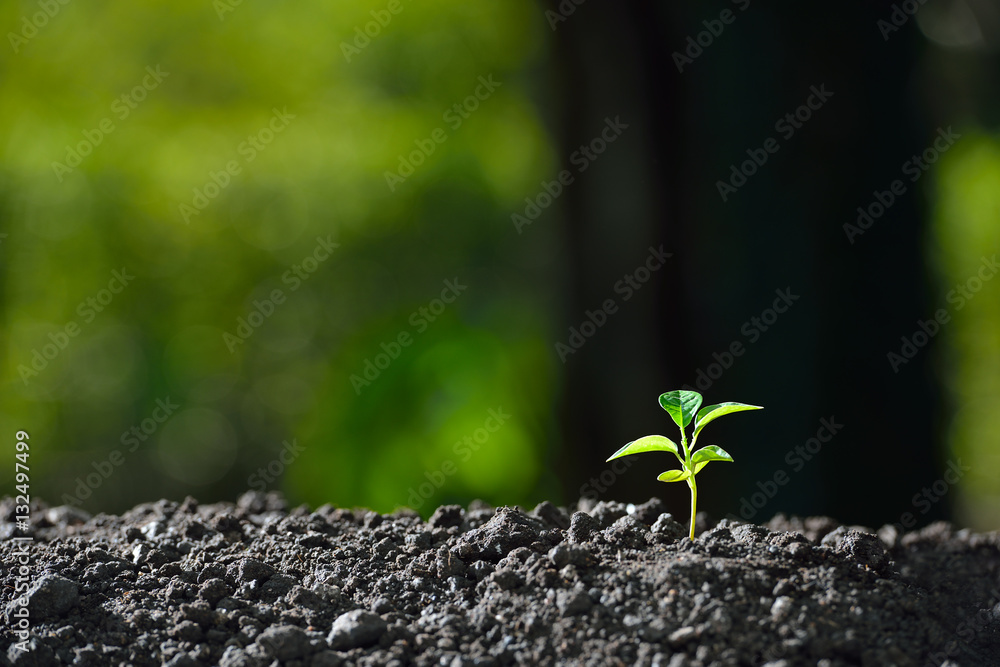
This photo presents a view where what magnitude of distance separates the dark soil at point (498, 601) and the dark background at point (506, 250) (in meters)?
1.96

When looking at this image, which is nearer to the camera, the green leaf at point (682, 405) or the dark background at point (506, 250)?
the green leaf at point (682, 405)

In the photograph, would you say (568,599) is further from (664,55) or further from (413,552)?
(664,55)

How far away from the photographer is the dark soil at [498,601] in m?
1.28

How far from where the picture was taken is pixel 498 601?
4.61 feet

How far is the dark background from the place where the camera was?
3.73 metres

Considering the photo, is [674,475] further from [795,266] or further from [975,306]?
[975,306]

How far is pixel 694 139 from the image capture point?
154 inches

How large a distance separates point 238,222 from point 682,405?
6.94 meters

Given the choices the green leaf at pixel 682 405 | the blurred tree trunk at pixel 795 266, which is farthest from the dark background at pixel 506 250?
the green leaf at pixel 682 405

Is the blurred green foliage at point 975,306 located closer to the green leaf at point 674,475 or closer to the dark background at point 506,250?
the dark background at point 506,250

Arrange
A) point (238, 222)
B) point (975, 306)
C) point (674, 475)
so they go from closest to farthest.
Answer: point (674, 475), point (238, 222), point (975, 306)

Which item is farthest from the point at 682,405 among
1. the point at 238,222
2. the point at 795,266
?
the point at 238,222

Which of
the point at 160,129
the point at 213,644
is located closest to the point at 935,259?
the point at 213,644

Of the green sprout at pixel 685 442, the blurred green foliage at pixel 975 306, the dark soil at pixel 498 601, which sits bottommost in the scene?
the dark soil at pixel 498 601
